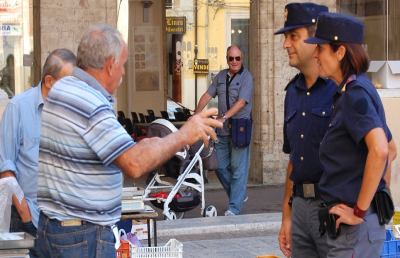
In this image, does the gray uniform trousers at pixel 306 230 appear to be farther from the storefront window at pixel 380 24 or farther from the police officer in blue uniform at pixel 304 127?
the storefront window at pixel 380 24

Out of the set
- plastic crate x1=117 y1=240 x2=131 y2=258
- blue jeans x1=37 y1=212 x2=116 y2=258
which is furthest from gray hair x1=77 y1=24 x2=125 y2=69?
plastic crate x1=117 y1=240 x2=131 y2=258

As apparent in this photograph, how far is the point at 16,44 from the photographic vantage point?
13.4m

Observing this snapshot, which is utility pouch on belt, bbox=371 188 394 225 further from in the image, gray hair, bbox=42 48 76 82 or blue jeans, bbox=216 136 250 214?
blue jeans, bbox=216 136 250 214

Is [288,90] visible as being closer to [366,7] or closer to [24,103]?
[24,103]

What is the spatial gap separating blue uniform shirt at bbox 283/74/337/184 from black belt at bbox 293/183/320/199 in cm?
3

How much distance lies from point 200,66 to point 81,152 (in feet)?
78.9

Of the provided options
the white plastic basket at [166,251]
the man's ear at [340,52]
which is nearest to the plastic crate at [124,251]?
the white plastic basket at [166,251]

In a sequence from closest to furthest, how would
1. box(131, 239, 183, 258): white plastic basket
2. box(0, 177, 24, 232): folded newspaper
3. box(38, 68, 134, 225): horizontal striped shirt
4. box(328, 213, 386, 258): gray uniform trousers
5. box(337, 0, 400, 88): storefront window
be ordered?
1. box(38, 68, 134, 225): horizontal striped shirt
2. box(328, 213, 386, 258): gray uniform trousers
3. box(0, 177, 24, 232): folded newspaper
4. box(131, 239, 183, 258): white plastic basket
5. box(337, 0, 400, 88): storefront window

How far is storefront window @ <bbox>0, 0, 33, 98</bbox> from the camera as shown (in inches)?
525

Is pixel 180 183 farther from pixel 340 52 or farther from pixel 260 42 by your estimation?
pixel 340 52

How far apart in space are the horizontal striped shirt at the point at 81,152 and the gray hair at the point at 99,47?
7cm

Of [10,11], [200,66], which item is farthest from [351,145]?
[200,66]

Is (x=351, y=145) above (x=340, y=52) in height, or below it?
below

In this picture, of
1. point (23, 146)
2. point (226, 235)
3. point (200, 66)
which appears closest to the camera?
point (23, 146)
